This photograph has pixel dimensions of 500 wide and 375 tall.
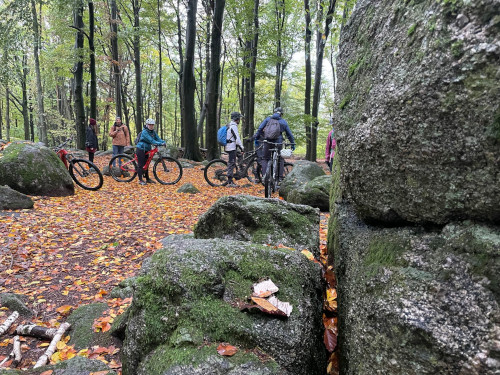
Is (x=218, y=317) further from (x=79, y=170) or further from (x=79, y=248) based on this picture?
(x=79, y=170)

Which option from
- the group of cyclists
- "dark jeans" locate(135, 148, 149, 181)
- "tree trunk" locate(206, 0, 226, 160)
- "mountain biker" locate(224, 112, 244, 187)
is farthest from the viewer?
"tree trunk" locate(206, 0, 226, 160)

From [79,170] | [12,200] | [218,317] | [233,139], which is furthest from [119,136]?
[218,317]

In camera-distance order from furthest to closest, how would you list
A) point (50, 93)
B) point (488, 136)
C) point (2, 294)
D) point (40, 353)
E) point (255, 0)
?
1. point (50, 93)
2. point (255, 0)
3. point (2, 294)
4. point (40, 353)
5. point (488, 136)

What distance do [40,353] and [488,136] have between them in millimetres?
3504

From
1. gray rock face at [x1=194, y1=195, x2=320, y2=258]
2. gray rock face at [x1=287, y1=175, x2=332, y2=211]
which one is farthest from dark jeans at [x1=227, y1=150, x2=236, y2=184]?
gray rock face at [x1=194, y1=195, x2=320, y2=258]

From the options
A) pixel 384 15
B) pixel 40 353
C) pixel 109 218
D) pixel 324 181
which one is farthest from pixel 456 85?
pixel 109 218

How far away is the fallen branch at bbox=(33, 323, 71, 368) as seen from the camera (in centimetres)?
245

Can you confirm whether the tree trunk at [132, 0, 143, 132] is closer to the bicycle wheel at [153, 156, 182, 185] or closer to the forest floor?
the bicycle wheel at [153, 156, 182, 185]

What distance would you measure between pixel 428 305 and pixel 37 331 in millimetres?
3286

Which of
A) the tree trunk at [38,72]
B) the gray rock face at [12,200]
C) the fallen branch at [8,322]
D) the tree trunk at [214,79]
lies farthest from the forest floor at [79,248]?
the tree trunk at [38,72]

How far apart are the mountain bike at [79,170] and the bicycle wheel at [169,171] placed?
80.8 inches

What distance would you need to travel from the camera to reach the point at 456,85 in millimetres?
1213

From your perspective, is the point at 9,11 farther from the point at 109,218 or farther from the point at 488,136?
the point at 488,136

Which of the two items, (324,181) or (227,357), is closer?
(227,357)
